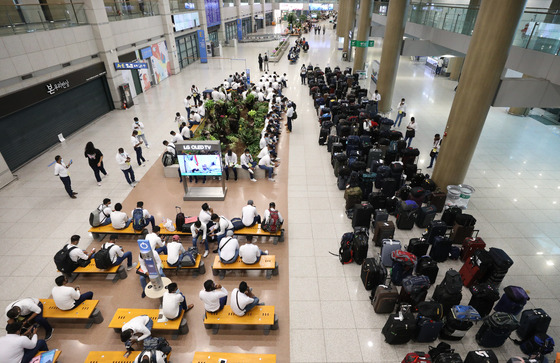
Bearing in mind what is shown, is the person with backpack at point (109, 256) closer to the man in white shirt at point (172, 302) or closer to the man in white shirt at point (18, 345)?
the man in white shirt at point (18, 345)

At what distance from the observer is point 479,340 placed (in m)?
5.66

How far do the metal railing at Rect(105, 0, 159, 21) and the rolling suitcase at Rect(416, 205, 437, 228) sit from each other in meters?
18.6

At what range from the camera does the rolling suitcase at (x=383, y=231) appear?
7.59m

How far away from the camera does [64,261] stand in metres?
6.54

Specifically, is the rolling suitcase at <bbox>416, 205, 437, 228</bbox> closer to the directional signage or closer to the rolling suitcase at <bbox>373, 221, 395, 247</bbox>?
the rolling suitcase at <bbox>373, 221, 395, 247</bbox>

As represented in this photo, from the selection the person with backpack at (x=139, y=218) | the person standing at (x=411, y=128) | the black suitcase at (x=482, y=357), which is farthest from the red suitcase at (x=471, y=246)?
the person with backpack at (x=139, y=218)

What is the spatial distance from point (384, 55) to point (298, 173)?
9803 mm

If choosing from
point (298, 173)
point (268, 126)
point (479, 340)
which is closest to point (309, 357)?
point (479, 340)

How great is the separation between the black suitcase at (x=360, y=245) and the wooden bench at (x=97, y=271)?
5522mm

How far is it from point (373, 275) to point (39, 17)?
51.7ft

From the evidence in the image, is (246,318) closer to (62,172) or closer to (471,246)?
(471,246)

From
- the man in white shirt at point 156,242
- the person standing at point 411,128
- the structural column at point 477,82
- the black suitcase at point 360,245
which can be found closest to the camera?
the man in white shirt at point 156,242

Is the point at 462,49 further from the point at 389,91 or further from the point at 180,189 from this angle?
the point at 180,189

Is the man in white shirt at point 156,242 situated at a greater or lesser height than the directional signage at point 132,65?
lesser
